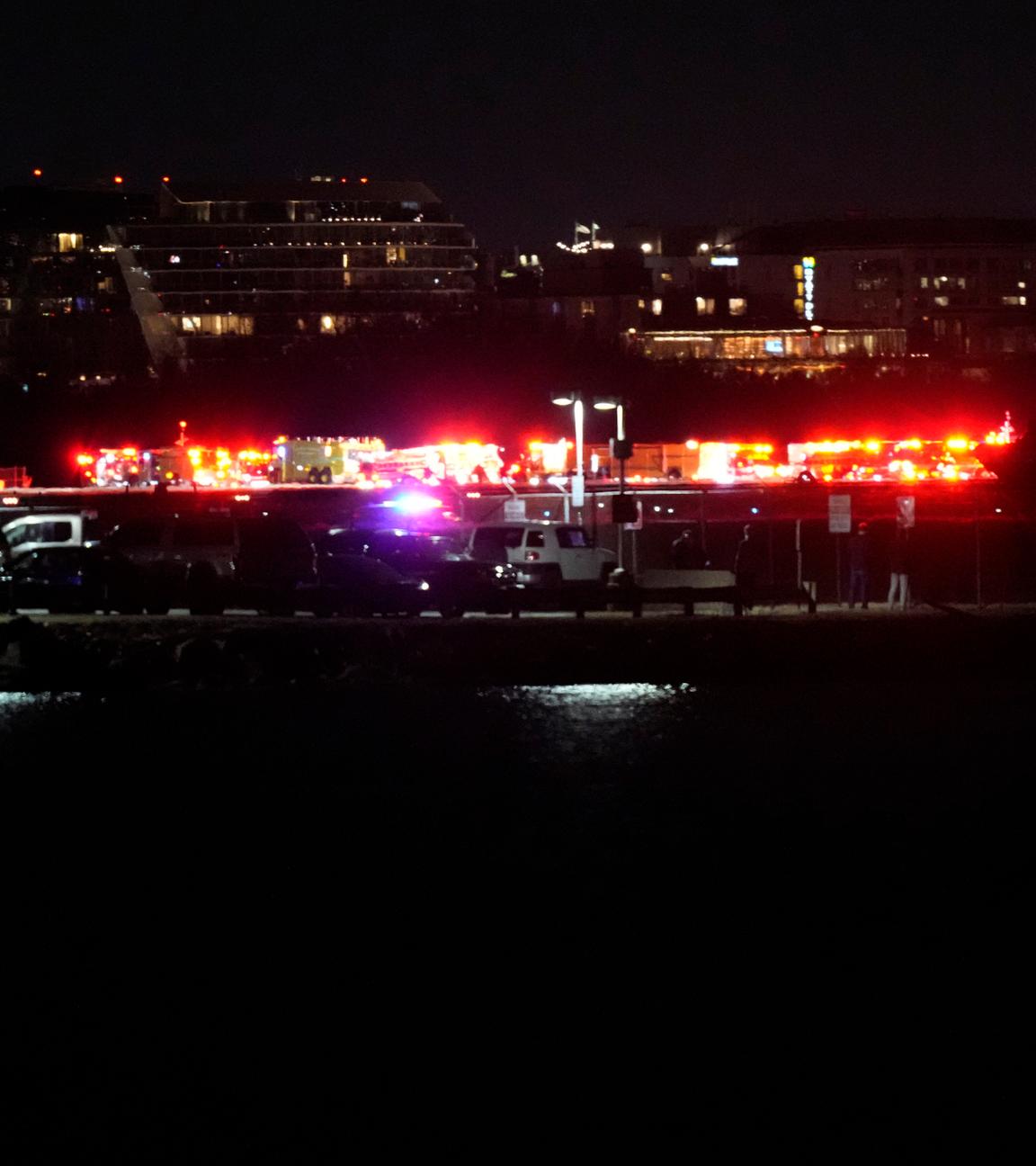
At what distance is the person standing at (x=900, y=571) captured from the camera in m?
30.2

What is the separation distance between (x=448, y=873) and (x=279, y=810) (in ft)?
9.85

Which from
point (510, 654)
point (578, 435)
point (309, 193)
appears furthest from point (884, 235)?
point (510, 654)

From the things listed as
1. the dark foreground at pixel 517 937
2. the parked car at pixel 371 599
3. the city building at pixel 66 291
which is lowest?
the dark foreground at pixel 517 937

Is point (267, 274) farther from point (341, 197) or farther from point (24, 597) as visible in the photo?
point (24, 597)

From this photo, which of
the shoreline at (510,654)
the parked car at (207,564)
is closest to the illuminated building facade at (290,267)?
the parked car at (207,564)

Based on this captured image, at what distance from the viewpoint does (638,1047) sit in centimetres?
893

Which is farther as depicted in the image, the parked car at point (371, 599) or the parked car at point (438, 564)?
the parked car at point (438, 564)

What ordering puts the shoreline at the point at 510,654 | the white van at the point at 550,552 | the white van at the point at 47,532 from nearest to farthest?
the shoreline at the point at 510,654 → the white van at the point at 550,552 → the white van at the point at 47,532

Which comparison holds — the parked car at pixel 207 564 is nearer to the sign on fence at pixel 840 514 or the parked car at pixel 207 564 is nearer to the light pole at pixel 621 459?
the light pole at pixel 621 459

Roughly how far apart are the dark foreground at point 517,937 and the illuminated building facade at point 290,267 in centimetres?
10926

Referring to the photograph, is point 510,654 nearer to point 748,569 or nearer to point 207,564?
point 207,564

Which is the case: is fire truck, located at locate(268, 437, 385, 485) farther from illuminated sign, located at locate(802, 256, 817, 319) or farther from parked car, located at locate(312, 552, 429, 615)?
illuminated sign, located at locate(802, 256, 817, 319)

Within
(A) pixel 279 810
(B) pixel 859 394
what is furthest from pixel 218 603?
(B) pixel 859 394

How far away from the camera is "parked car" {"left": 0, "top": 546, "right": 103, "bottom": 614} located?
3144 centimetres
